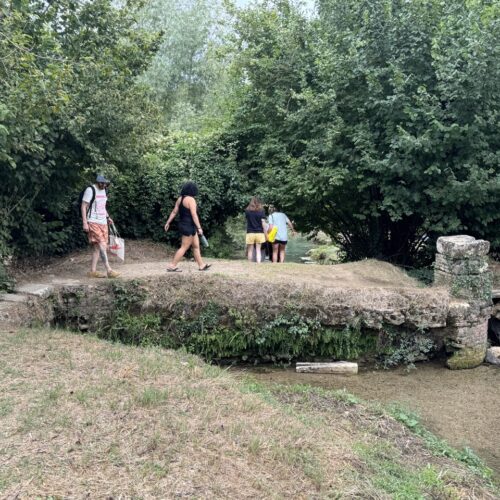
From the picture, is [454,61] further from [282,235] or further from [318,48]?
[282,235]

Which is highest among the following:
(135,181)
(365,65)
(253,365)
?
(365,65)

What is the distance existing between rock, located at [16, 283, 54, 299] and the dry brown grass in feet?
6.61

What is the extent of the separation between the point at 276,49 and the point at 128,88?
3951mm

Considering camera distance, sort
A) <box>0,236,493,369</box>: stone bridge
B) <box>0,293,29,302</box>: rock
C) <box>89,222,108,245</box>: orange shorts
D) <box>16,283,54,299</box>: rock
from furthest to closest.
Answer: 1. <box>89,222,108,245</box>: orange shorts
2. <box>0,236,493,369</box>: stone bridge
3. <box>16,283,54,299</box>: rock
4. <box>0,293,29,302</box>: rock

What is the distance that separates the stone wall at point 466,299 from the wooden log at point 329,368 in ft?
5.55

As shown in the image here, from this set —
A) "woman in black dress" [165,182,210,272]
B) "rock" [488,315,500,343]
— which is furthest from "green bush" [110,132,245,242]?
"rock" [488,315,500,343]

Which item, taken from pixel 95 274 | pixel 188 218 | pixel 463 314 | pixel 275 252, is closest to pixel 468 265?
pixel 463 314

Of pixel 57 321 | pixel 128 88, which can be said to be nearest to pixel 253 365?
pixel 57 321

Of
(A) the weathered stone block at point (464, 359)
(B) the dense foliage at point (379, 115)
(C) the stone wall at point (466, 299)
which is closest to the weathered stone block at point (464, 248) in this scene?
(C) the stone wall at point (466, 299)

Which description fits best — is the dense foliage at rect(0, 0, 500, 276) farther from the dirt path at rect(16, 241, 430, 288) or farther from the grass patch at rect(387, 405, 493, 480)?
the grass patch at rect(387, 405, 493, 480)

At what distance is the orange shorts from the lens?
341 inches

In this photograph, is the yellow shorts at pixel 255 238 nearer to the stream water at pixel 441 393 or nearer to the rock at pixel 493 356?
the stream water at pixel 441 393

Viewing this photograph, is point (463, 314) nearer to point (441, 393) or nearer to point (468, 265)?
point (468, 265)

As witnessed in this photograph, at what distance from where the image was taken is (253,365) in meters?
8.35
